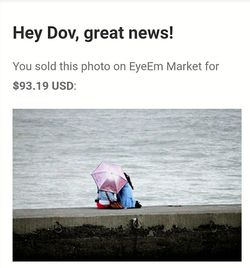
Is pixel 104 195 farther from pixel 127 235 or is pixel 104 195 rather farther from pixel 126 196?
pixel 127 235

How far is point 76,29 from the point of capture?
11609 millimetres

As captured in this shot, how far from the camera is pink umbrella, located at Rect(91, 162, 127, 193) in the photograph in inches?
461

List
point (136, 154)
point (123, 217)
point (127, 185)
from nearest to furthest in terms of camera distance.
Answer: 1. point (123, 217)
2. point (127, 185)
3. point (136, 154)

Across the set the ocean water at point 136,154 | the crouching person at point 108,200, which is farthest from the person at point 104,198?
the ocean water at point 136,154

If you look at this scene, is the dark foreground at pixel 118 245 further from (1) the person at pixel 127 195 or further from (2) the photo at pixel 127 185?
(1) the person at pixel 127 195

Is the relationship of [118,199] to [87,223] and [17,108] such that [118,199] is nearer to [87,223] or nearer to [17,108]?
[87,223]

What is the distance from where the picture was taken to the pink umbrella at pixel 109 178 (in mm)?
11703

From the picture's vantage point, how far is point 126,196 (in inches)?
466

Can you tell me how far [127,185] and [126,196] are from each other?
128 millimetres

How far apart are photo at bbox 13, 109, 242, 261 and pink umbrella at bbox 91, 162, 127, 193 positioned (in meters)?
0.01

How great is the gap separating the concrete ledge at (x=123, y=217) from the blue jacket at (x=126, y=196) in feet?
0.38

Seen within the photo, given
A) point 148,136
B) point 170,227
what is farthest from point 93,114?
point 170,227

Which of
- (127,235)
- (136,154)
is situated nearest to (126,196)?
(127,235)

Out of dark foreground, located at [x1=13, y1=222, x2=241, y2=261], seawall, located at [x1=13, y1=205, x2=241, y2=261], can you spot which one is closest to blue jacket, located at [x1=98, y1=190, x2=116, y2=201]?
seawall, located at [x1=13, y1=205, x2=241, y2=261]
